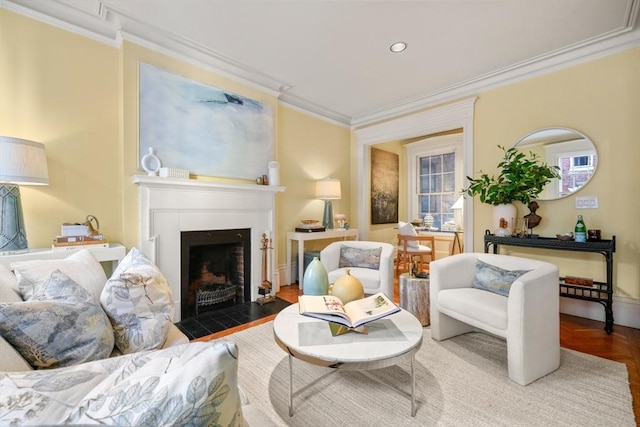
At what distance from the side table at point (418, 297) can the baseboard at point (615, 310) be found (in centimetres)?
162

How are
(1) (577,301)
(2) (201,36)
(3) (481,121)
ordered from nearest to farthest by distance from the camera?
Result: (2) (201,36), (1) (577,301), (3) (481,121)

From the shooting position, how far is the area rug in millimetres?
1467

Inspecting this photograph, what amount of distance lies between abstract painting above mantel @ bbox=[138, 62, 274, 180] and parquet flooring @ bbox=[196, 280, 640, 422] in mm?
1746

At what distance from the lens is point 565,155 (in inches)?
116

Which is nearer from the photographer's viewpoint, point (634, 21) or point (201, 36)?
point (634, 21)

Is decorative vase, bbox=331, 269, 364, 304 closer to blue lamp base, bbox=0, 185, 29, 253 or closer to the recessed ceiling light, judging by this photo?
blue lamp base, bbox=0, 185, 29, 253

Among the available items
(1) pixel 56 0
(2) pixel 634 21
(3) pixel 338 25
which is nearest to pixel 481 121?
(2) pixel 634 21

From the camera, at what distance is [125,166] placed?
2.55 meters

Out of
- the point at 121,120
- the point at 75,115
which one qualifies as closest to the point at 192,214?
the point at 121,120

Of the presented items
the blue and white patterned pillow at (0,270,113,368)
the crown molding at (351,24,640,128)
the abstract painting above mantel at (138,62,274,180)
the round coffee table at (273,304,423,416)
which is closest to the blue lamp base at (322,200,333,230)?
the abstract painting above mantel at (138,62,274,180)

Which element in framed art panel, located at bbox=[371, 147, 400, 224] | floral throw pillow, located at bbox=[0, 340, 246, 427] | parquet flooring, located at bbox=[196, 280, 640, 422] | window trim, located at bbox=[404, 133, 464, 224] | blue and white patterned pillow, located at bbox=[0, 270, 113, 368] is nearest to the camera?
floral throw pillow, located at bbox=[0, 340, 246, 427]

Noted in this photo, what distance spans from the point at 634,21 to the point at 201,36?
3.85 meters

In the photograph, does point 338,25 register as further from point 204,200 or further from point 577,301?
point 577,301

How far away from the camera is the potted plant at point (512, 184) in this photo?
2.89m
